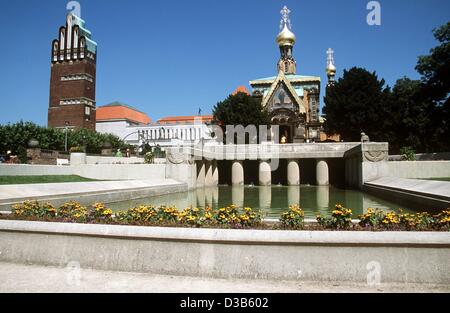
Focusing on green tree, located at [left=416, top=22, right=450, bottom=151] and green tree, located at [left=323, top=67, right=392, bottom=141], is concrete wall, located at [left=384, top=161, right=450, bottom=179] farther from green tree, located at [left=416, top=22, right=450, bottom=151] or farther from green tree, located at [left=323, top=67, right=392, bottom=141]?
green tree, located at [left=323, top=67, right=392, bottom=141]

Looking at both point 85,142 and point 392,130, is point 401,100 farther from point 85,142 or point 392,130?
point 85,142

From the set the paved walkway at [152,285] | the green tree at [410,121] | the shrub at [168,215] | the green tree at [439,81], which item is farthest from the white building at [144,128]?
the paved walkway at [152,285]

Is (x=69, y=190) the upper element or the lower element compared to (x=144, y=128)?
lower

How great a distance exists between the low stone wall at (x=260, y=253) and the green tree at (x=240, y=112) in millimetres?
56771

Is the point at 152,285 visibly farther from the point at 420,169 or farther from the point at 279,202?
the point at 420,169

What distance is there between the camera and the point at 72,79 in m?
93.7

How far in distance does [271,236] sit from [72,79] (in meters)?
99.2

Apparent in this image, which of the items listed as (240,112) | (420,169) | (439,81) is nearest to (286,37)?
(240,112)

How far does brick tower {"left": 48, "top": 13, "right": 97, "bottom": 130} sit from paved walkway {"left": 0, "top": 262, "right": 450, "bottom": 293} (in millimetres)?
90310

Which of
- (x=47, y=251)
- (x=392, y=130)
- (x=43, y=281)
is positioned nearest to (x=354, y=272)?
(x=43, y=281)

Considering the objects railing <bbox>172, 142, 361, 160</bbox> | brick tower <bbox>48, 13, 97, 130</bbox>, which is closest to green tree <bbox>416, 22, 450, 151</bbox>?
railing <bbox>172, 142, 361, 160</bbox>

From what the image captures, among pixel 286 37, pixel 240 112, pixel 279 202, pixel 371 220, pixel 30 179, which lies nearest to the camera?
pixel 371 220

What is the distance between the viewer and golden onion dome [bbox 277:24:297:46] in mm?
87125

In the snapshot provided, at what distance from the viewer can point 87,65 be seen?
93.8 metres
